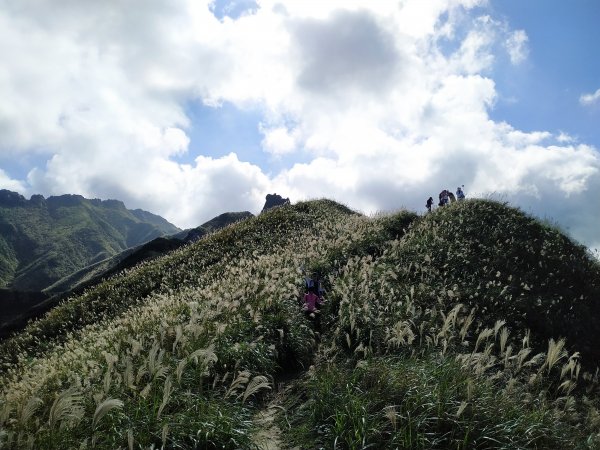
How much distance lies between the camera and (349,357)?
8969 mm

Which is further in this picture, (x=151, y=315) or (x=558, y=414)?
(x=151, y=315)

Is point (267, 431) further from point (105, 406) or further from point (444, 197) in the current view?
point (444, 197)

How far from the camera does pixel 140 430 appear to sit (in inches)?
198

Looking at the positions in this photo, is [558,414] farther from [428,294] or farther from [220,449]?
[428,294]

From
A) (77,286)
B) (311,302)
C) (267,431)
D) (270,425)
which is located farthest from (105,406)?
(77,286)

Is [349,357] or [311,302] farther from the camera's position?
[311,302]

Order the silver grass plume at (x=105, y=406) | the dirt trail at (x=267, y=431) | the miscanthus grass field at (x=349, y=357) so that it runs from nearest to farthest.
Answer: the silver grass plume at (x=105, y=406) < the miscanthus grass field at (x=349, y=357) < the dirt trail at (x=267, y=431)

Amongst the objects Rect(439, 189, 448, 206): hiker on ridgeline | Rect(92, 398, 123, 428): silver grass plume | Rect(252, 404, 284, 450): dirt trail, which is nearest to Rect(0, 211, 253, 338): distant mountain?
Rect(439, 189, 448, 206): hiker on ridgeline

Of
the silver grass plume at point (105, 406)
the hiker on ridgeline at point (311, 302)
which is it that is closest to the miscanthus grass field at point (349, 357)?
the silver grass plume at point (105, 406)

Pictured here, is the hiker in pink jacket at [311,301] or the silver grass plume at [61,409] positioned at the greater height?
the hiker in pink jacket at [311,301]

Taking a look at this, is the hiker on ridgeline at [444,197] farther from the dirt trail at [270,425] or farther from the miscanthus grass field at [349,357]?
the dirt trail at [270,425]

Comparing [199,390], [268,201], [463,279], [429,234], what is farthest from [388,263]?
[268,201]

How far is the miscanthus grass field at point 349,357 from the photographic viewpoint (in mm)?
5344

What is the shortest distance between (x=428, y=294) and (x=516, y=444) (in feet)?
25.5
